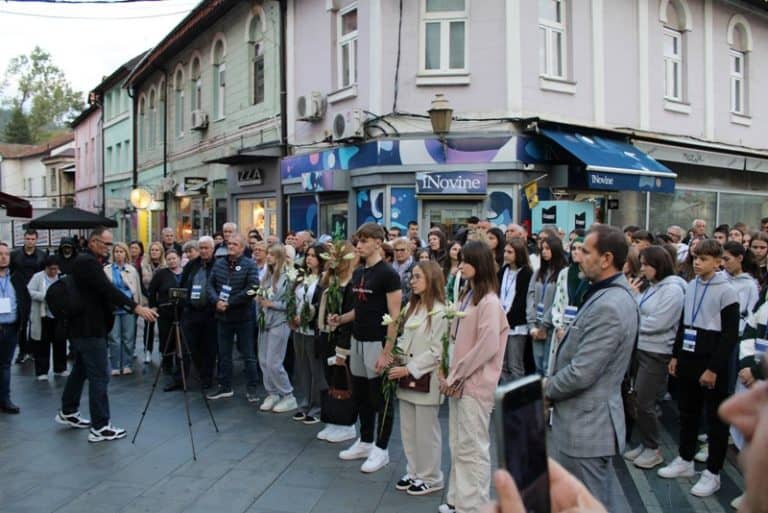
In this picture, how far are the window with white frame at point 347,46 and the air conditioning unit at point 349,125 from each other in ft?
2.49

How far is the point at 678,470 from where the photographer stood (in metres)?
5.66

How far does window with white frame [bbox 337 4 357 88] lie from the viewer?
14.6 meters

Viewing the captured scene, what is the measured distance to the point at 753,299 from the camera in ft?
20.0

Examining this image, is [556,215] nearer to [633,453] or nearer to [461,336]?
[633,453]

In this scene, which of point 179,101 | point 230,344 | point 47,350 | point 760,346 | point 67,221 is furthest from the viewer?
point 179,101

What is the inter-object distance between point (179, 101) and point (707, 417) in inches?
894

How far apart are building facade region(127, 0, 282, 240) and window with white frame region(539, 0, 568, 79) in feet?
22.6

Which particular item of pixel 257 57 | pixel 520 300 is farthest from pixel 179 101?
pixel 520 300

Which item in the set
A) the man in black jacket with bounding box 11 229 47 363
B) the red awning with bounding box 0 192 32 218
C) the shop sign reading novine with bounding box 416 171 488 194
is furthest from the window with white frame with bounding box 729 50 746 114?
the red awning with bounding box 0 192 32 218

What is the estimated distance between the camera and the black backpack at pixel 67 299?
6484 millimetres

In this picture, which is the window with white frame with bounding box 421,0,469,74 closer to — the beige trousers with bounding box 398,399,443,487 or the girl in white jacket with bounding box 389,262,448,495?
the girl in white jacket with bounding box 389,262,448,495

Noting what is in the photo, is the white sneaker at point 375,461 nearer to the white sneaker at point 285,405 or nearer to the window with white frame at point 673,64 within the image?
the white sneaker at point 285,405

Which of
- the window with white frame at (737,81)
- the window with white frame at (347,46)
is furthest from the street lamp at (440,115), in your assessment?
the window with white frame at (737,81)

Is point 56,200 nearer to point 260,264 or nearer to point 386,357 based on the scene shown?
point 260,264
